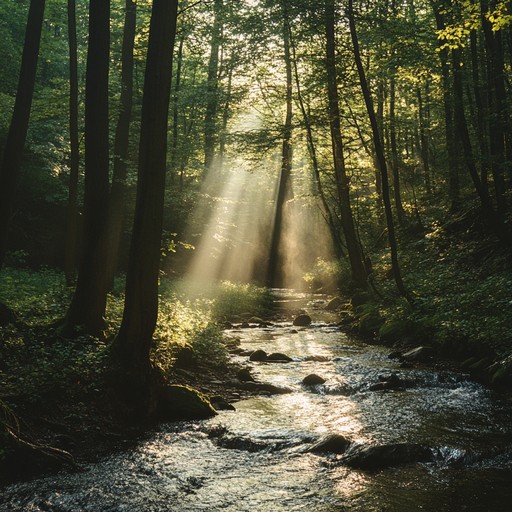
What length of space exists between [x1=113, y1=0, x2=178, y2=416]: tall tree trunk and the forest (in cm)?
3

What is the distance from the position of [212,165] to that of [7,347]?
24.5 meters

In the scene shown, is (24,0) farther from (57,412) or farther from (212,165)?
(57,412)

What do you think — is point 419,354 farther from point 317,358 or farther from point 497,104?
point 497,104

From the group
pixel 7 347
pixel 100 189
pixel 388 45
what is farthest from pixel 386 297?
pixel 7 347

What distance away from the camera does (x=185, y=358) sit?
32.6 feet

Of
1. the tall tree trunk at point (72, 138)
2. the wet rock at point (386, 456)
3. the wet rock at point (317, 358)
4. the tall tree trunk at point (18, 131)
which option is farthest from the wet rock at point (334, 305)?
the wet rock at point (386, 456)

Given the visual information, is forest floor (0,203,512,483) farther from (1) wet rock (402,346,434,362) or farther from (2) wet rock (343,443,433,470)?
(2) wet rock (343,443,433,470)

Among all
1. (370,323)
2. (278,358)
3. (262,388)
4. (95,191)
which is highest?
(95,191)

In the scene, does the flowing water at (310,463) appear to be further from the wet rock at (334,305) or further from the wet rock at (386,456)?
the wet rock at (334,305)

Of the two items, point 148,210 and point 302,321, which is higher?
point 148,210

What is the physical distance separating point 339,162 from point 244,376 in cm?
1091

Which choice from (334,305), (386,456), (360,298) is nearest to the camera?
(386,456)

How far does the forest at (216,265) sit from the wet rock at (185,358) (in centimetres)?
5

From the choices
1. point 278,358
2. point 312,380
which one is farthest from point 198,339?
point 312,380
